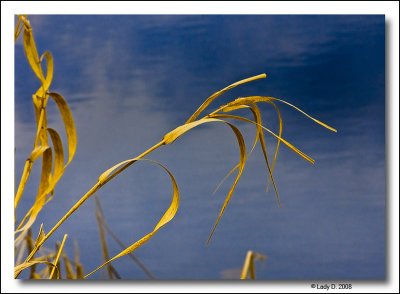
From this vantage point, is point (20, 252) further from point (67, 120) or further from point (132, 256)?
point (67, 120)

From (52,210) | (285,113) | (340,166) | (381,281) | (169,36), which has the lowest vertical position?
(381,281)

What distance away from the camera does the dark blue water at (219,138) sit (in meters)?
1.33

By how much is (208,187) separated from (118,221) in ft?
0.68

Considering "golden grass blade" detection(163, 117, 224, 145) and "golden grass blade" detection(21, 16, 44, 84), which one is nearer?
"golden grass blade" detection(163, 117, 224, 145)

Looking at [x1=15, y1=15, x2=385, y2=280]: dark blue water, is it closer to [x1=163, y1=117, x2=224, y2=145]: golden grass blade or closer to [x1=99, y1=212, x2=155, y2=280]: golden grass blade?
[x1=99, y1=212, x2=155, y2=280]: golden grass blade

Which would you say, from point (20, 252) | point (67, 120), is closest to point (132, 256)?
point (20, 252)

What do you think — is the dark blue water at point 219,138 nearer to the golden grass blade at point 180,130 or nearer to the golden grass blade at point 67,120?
the golden grass blade at point 67,120

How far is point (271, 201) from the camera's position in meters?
1.34

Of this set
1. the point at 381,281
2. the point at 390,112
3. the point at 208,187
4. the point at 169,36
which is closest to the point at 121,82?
the point at 169,36

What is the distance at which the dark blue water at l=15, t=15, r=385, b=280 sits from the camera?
1334 millimetres

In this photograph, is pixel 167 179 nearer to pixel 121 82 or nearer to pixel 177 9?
pixel 121 82

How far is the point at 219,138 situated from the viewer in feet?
4.44

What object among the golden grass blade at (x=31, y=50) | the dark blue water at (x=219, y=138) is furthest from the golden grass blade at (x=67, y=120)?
the dark blue water at (x=219, y=138)

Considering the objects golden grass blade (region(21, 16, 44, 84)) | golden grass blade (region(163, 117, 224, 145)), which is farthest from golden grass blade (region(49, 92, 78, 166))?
golden grass blade (region(163, 117, 224, 145))
